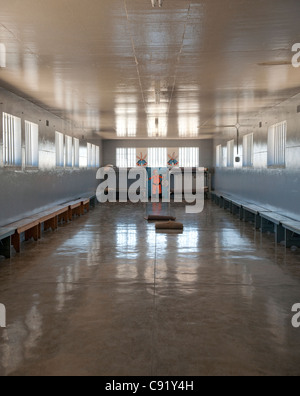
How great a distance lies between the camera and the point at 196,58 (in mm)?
5719

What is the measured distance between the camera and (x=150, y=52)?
537 centimetres

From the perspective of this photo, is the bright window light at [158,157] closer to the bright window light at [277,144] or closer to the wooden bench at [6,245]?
the bright window light at [277,144]

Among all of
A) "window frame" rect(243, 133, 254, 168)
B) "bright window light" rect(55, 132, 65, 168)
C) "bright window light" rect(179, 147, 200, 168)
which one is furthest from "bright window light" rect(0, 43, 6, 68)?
"bright window light" rect(179, 147, 200, 168)

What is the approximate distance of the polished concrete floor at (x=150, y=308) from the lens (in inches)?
122

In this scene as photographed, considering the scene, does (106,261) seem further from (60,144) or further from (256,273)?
(60,144)

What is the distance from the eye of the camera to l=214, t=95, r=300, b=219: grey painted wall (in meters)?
8.21

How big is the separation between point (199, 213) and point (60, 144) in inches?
186

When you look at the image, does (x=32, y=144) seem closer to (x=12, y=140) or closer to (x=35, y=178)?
(x=35, y=178)

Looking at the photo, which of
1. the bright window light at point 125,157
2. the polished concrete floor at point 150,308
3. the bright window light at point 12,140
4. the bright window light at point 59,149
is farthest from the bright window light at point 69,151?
the bright window light at point 125,157

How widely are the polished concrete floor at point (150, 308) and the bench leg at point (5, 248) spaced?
0.15 metres

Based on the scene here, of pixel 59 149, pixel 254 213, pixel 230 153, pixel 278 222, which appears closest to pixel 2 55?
pixel 278 222

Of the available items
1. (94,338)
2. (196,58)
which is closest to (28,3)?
(196,58)

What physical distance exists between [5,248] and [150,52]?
370 cm

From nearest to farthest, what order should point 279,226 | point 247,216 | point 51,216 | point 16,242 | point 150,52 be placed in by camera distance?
point 150,52
point 16,242
point 279,226
point 51,216
point 247,216
